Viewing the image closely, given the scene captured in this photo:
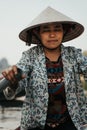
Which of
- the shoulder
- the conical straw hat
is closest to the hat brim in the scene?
the conical straw hat

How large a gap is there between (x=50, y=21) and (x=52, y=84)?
516 millimetres

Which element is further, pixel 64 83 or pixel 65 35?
pixel 65 35

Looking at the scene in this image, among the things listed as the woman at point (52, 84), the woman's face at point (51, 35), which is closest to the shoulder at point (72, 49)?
the woman at point (52, 84)

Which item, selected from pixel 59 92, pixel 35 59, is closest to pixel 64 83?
pixel 59 92

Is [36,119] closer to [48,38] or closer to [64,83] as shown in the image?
[64,83]

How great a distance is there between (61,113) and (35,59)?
50cm

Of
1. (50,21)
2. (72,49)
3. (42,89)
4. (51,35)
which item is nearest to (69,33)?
(72,49)

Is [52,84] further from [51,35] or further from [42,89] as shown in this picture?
[51,35]

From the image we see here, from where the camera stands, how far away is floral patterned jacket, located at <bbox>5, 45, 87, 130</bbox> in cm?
329

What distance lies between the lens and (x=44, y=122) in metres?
3.29

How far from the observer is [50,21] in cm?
322

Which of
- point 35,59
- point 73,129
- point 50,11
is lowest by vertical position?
point 73,129

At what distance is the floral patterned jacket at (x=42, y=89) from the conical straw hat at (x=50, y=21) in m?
0.20

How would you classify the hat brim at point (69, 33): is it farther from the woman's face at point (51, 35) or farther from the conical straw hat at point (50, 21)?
the woman's face at point (51, 35)
